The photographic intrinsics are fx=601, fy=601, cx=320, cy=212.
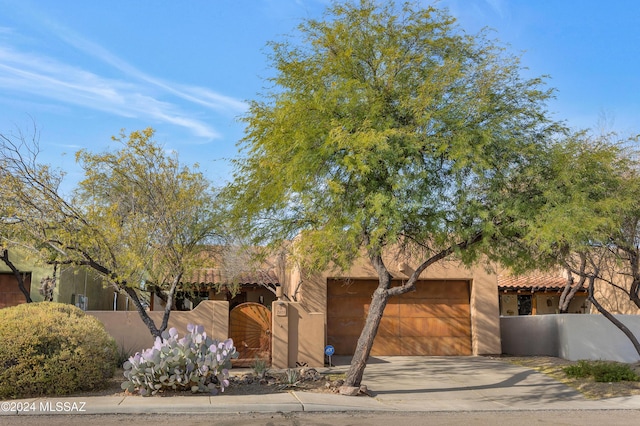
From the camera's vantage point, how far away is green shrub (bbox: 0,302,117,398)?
11516 millimetres

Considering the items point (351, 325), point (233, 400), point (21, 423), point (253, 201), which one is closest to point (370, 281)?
point (351, 325)

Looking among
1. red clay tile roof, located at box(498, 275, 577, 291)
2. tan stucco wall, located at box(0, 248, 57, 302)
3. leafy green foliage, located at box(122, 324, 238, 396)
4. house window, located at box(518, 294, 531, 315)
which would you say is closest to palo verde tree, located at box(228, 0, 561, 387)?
leafy green foliage, located at box(122, 324, 238, 396)

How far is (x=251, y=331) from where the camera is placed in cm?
1838

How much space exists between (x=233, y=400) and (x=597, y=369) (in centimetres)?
992

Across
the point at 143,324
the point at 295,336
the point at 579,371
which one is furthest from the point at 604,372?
the point at 143,324

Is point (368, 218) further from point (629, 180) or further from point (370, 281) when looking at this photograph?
point (370, 281)

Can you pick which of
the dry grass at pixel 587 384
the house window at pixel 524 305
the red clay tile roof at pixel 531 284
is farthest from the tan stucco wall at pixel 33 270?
the house window at pixel 524 305

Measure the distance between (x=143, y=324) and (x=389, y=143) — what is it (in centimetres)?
953

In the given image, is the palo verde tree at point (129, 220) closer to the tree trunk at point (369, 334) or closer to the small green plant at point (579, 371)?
the tree trunk at point (369, 334)

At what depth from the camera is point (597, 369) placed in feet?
52.2

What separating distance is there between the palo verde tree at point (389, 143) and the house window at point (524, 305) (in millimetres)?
21038

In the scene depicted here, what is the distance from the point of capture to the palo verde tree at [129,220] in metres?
13.7

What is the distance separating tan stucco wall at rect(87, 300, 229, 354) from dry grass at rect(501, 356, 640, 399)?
375 inches

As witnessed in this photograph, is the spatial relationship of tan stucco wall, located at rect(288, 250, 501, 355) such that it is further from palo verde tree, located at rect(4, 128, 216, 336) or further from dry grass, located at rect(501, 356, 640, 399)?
palo verde tree, located at rect(4, 128, 216, 336)
